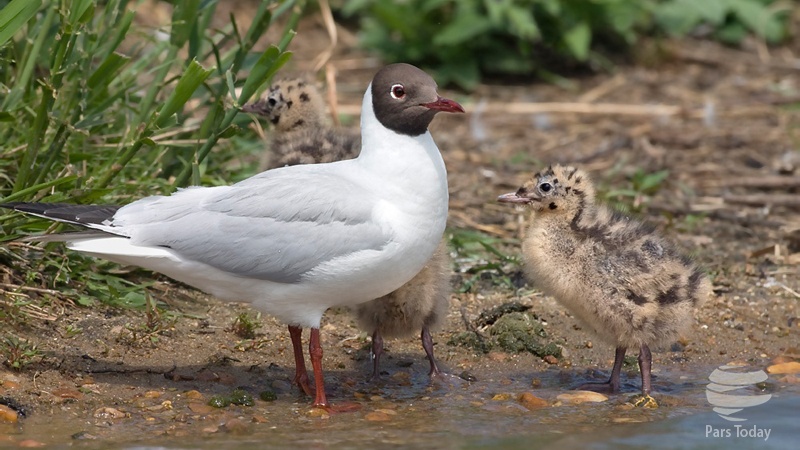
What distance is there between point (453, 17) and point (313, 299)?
20.4ft

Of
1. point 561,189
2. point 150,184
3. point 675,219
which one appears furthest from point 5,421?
point 675,219

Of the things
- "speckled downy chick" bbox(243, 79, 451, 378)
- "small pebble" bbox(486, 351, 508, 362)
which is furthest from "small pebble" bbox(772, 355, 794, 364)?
→ "speckled downy chick" bbox(243, 79, 451, 378)

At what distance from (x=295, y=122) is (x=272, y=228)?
203cm

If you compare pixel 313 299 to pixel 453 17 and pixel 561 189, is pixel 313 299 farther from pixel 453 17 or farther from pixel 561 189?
pixel 453 17

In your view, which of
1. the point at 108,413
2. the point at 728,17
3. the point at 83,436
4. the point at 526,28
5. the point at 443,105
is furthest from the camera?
the point at 728,17

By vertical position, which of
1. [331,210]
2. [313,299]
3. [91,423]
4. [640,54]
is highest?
[640,54]

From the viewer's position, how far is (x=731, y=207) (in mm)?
8875

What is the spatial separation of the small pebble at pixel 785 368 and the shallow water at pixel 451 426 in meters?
0.28

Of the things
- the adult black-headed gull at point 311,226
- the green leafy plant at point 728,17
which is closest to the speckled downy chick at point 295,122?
the adult black-headed gull at point 311,226

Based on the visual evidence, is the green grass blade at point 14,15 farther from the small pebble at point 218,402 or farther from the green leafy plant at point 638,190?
the green leafy plant at point 638,190

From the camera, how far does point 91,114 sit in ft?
22.6

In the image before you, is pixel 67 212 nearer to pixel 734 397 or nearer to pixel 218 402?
pixel 218 402

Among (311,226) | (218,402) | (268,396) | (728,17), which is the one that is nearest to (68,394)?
(218,402)

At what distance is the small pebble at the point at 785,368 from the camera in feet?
21.2
